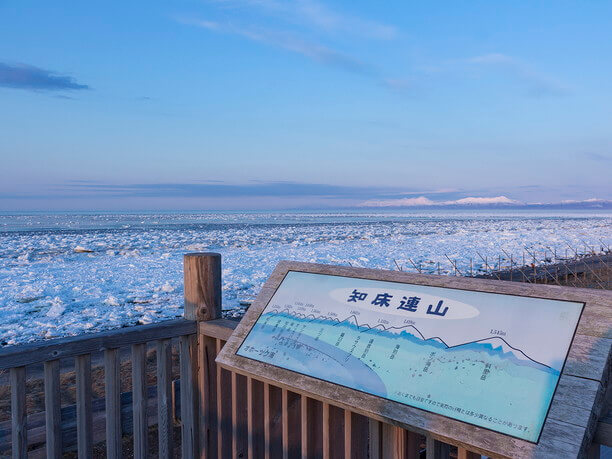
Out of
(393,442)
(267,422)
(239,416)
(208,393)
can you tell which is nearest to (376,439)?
(393,442)

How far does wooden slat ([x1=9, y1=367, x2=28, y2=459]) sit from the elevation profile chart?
96cm

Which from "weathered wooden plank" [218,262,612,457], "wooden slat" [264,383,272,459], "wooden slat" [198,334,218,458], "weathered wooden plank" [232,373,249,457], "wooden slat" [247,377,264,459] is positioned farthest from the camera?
"wooden slat" [198,334,218,458]

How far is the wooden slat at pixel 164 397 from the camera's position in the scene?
2.68m

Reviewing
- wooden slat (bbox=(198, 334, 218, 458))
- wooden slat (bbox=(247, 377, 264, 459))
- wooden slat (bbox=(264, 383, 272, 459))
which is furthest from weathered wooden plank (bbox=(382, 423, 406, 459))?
wooden slat (bbox=(198, 334, 218, 458))

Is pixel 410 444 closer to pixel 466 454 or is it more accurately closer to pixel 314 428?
pixel 466 454

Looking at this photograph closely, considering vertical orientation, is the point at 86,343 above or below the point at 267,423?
above

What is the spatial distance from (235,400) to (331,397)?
91 cm

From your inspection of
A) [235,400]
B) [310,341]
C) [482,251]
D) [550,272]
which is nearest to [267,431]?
[235,400]

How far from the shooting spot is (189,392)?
2.76m

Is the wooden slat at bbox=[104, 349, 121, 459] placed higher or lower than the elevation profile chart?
lower

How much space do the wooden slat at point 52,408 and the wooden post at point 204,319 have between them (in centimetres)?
70

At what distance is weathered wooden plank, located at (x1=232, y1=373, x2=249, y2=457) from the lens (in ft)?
8.14

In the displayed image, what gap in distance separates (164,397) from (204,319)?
46 centimetres

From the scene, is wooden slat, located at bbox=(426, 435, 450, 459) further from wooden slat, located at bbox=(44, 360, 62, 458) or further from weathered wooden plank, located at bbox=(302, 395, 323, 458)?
wooden slat, located at bbox=(44, 360, 62, 458)
